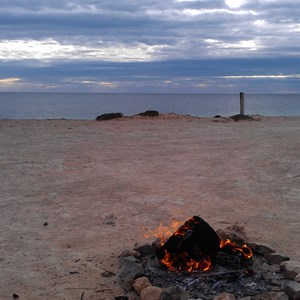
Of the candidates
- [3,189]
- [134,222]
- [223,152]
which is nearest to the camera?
[134,222]

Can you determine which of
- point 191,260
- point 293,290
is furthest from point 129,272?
point 293,290

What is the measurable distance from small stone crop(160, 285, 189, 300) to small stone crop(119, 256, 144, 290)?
68 centimetres

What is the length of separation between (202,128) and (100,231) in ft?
46.4

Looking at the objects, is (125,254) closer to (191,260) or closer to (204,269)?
(191,260)

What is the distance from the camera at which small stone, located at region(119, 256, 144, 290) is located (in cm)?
501

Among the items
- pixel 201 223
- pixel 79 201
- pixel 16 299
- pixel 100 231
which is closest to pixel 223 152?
pixel 79 201

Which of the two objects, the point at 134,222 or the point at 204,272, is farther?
the point at 134,222

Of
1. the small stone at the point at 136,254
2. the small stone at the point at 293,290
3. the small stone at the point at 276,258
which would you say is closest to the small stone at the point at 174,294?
the small stone at the point at 293,290

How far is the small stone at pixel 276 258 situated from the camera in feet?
17.7

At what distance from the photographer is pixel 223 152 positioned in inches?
532

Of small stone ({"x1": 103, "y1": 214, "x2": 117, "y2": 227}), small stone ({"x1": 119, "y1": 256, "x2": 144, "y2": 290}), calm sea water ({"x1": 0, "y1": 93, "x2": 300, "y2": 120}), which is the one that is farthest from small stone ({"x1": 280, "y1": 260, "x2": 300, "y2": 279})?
calm sea water ({"x1": 0, "y1": 93, "x2": 300, "y2": 120})

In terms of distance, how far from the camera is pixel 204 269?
A: 514 centimetres

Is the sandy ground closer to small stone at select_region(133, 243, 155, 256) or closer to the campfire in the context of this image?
small stone at select_region(133, 243, 155, 256)

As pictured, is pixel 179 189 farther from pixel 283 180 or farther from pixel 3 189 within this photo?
pixel 3 189
